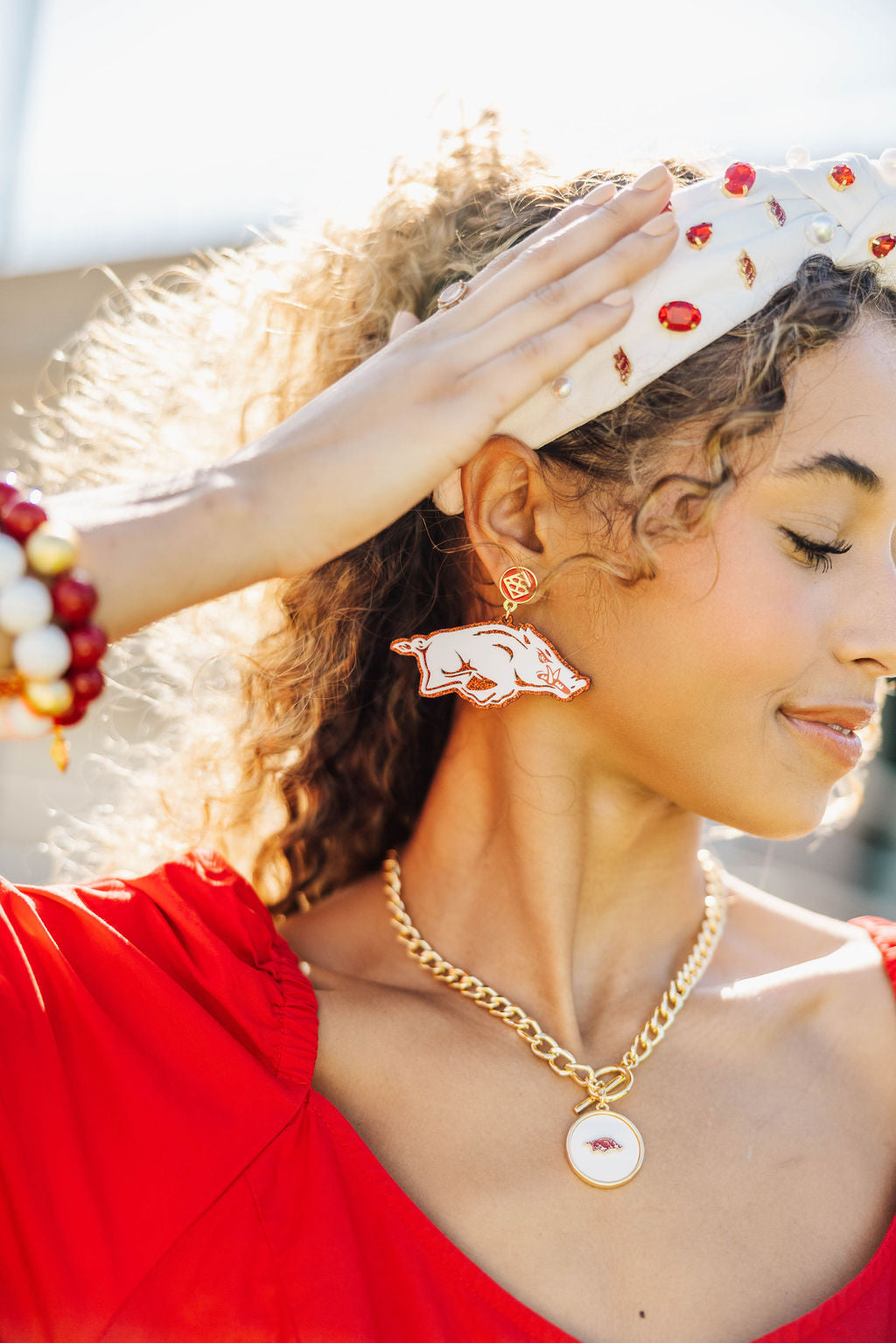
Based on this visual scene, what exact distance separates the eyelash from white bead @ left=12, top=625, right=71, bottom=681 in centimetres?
90

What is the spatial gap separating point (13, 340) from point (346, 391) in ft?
20.6

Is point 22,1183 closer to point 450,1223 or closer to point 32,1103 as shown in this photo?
point 32,1103

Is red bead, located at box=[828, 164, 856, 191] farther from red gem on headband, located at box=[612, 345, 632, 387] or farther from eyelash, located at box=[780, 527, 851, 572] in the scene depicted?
eyelash, located at box=[780, 527, 851, 572]

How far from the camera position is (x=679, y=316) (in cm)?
153

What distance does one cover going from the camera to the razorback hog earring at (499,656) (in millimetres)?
1666

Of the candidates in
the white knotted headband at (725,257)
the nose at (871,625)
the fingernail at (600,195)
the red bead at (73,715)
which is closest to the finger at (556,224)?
the fingernail at (600,195)

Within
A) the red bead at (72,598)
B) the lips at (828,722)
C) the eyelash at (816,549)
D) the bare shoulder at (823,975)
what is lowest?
the bare shoulder at (823,975)

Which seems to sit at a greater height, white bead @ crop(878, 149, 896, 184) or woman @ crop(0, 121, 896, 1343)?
white bead @ crop(878, 149, 896, 184)

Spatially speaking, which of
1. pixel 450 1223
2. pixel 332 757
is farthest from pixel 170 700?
pixel 450 1223

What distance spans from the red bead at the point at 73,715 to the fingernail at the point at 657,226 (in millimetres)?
877

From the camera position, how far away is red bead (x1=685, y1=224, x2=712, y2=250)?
5.04 ft

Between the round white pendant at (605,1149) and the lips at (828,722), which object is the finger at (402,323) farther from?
the round white pendant at (605,1149)

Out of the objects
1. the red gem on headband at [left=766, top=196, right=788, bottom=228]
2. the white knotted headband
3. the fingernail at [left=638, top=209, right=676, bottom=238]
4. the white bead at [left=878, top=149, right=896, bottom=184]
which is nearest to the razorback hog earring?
the white knotted headband

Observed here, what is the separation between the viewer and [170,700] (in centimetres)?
234
